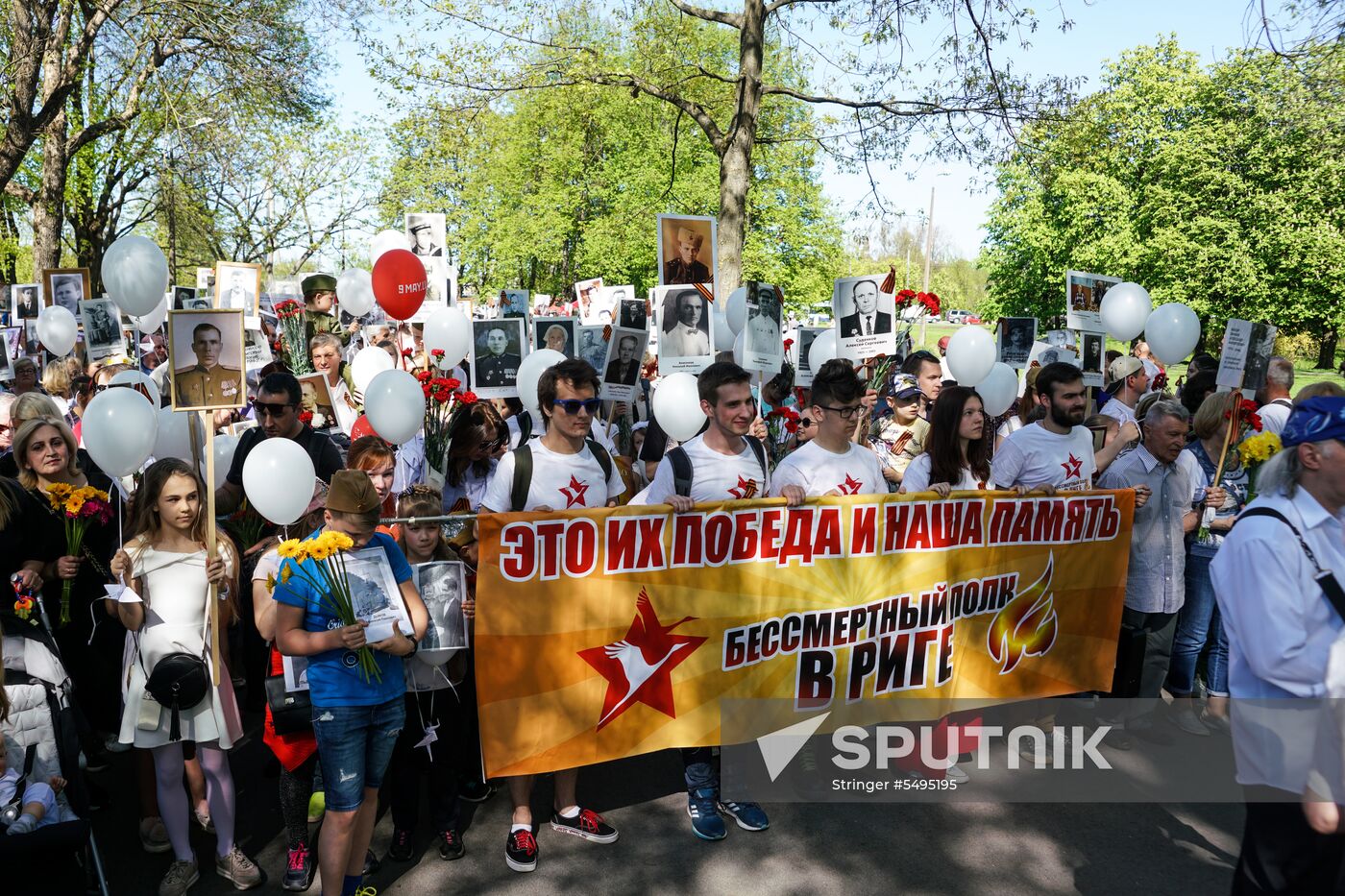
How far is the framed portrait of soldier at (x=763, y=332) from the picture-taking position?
680 cm

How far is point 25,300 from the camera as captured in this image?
1227 centimetres

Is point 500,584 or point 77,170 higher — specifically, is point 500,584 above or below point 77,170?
below

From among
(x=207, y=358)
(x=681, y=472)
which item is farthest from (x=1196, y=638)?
(x=207, y=358)

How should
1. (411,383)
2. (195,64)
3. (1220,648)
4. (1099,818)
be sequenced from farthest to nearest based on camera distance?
(195,64) → (1220,648) → (411,383) → (1099,818)

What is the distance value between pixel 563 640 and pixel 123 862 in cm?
211

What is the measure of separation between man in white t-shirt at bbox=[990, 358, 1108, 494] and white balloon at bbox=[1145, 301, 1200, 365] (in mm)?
2938

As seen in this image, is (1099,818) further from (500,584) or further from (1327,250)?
(1327,250)

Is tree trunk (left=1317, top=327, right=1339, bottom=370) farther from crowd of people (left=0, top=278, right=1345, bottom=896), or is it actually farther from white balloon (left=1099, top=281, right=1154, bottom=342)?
crowd of people (left=0, top=278, right=1345, bottom=896)

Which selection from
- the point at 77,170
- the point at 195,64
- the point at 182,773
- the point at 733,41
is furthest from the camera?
the point at 733,41

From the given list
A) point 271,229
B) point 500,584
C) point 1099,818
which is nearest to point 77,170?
point 271,229

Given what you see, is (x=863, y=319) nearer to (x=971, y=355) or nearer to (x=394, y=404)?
(x=971, y=355)

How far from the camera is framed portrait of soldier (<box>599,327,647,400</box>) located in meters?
7.41

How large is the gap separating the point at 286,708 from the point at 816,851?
2346 millimetres

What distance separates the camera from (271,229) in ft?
108
